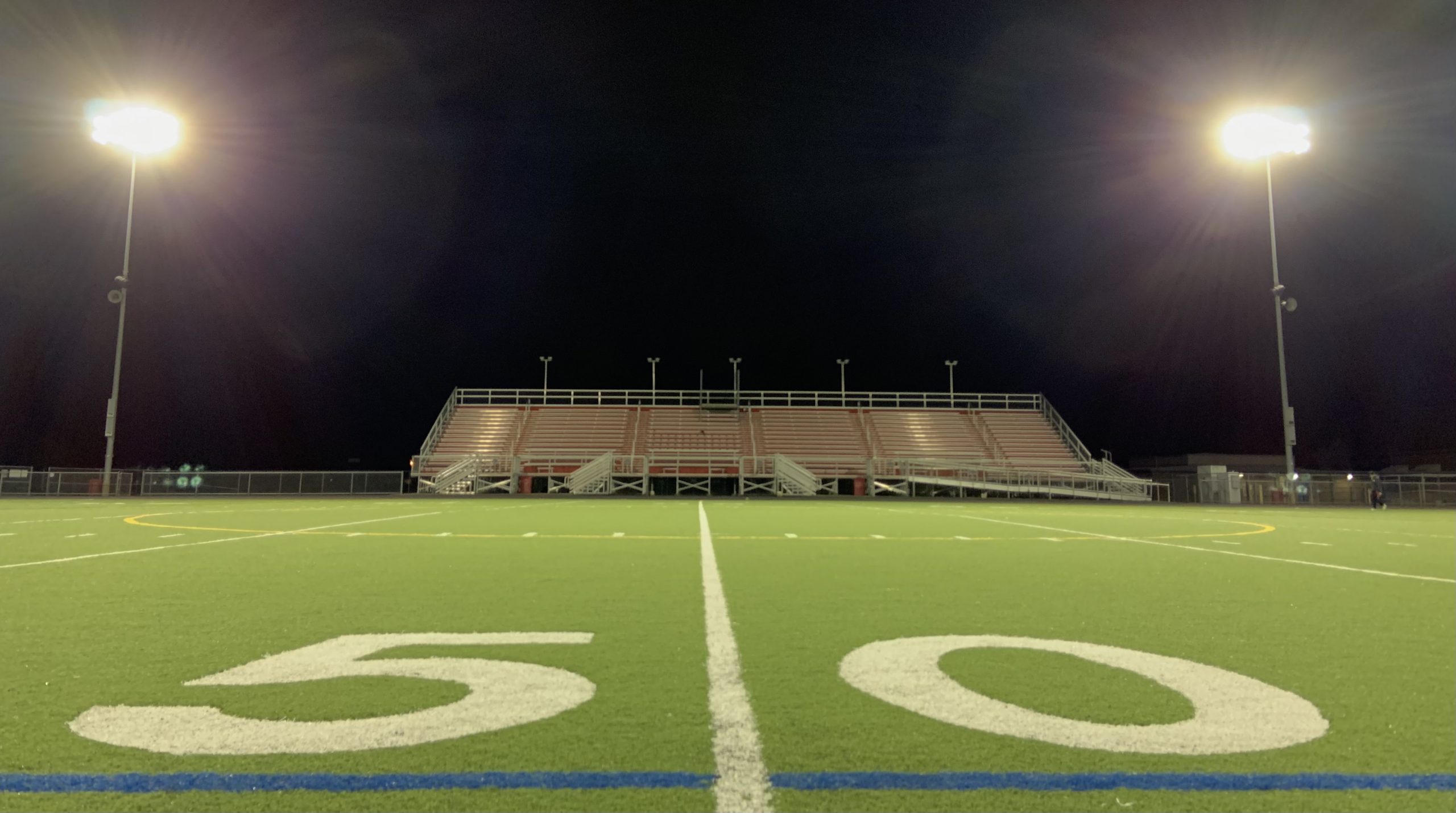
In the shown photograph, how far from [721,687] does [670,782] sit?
31.3 inches

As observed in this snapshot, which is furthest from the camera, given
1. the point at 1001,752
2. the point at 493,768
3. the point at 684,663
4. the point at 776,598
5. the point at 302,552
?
the point at 302,552

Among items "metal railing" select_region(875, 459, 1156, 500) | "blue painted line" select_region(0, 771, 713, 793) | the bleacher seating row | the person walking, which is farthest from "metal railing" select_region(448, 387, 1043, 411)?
"blue painted line" select_region(0, 771, 713, 793)

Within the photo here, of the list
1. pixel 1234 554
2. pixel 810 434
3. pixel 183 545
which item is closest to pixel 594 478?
pixel 810 434

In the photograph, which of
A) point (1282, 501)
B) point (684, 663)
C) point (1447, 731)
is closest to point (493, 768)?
point (684, 663)

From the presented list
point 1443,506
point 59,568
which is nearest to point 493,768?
point 59,568

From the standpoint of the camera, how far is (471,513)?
15.3 m

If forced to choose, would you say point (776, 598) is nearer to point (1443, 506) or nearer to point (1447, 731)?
point (1447, 731)

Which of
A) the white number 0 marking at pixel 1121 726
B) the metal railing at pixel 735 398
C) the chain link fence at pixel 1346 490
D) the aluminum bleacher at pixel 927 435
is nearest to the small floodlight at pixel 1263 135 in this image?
the chain link fence at pixel 1346 490

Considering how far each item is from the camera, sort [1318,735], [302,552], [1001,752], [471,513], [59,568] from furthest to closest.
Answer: [471,513] < [302,552] < [59,568] < [1318,735] < [1001,752]

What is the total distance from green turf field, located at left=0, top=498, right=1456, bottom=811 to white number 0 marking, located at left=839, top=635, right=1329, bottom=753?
0.01 meters

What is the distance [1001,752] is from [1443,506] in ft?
110

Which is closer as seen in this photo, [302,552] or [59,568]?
[59,568]

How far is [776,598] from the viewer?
4539 mm

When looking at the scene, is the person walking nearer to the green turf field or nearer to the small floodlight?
the small floodlight
